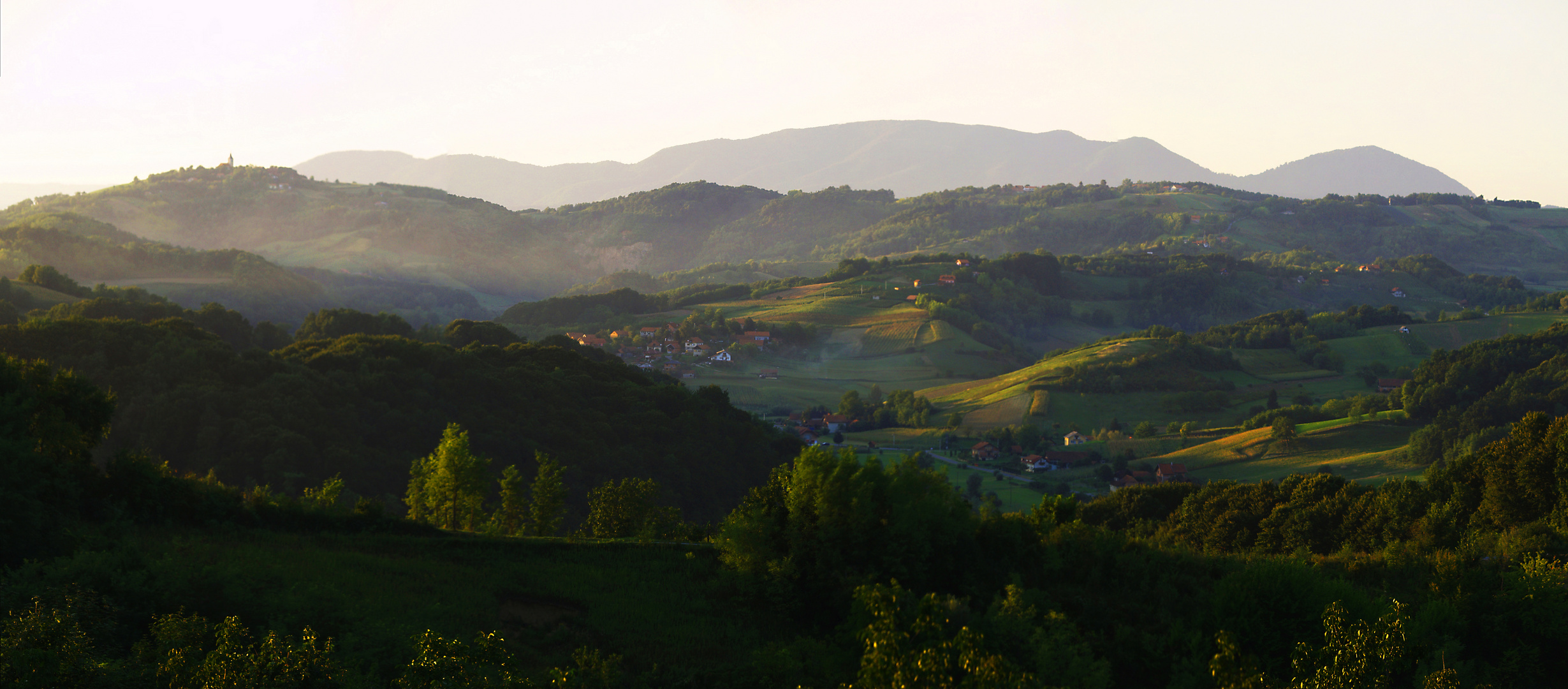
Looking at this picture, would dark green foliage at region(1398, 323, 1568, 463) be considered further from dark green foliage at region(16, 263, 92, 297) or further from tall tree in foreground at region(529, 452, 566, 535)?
dark green foliage at region(16, 263, 92, 297)

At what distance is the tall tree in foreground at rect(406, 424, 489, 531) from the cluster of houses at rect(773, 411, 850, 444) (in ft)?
215

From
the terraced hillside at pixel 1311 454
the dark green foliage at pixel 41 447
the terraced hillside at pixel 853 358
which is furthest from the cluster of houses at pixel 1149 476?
the dark green foliage at pixel 41 447

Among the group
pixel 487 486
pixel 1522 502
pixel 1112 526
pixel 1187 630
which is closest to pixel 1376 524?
pixel 1522 502

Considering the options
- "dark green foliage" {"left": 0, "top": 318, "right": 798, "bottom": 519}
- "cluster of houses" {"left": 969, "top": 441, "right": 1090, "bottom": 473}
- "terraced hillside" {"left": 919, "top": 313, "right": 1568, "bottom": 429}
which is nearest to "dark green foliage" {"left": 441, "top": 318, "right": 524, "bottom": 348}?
"dark green foliage" {"left": 0, "top": 318, "right": 798, "bottom": 519}

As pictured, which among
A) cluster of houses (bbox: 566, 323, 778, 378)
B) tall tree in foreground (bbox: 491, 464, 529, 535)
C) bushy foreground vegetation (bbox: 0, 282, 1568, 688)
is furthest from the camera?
cluster of houses (bbox: 566, 323, 778, 378)

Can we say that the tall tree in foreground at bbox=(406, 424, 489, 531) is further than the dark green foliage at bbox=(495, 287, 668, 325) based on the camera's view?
No

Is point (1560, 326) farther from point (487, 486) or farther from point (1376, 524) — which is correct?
point (487, 486)

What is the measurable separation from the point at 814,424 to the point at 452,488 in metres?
81.1

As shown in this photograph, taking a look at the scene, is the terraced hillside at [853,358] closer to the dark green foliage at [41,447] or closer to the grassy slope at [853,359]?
the grassy slope at [853,359]

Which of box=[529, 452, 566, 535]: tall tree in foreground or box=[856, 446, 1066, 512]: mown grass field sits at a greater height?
box=[529, 452, 566, 535]: tall tree in foreground

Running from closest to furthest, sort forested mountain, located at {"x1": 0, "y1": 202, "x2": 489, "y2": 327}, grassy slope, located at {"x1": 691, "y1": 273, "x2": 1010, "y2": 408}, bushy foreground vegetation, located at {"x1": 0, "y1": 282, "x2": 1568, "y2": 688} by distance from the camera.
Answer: bushy foreground vegetation, located at {"x1": 0, "y1": 282, "x2": 1568, "y2": 688} < forested mountain, located at {"x1": 0, "y1": 202, "x2": 489, "y2": 327} < grassy slope, located at {"x1": 691, "y1": 273, "x2": 1010, "y2": 408}

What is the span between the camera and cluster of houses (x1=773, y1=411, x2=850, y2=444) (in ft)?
342

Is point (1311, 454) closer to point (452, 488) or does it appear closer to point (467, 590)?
point (452, 488)

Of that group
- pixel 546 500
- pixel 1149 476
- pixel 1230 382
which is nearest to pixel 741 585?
pixel 546 500
